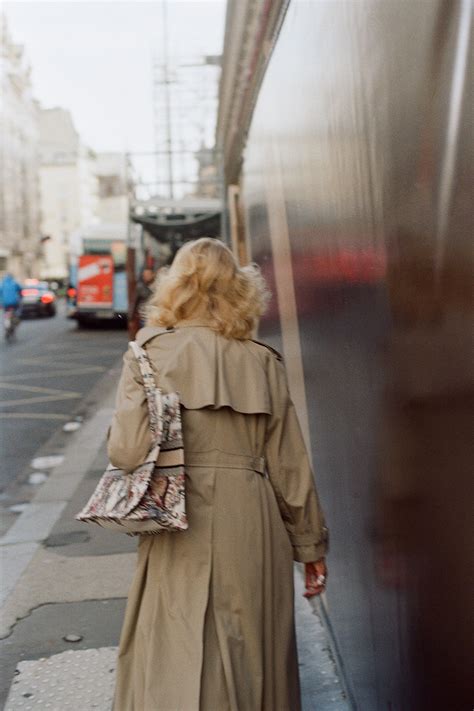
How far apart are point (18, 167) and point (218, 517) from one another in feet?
254

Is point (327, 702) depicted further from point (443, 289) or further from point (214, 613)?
point (443, 289)

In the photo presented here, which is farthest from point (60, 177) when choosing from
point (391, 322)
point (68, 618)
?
point (391, 322)

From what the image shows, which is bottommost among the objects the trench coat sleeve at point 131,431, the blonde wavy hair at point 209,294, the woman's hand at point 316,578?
the woman's hand at point 316,578

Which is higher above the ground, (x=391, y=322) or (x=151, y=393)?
(x=391, y=322)

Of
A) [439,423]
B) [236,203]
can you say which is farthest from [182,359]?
[236,203]

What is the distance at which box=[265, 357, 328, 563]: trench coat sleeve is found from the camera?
273 cm

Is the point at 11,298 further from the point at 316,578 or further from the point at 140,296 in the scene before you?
the point at 316,578

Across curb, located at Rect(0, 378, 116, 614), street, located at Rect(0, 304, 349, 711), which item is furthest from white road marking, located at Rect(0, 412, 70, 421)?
curb, located at Rect(0, 378, 116, 614)

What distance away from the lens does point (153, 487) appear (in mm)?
2521

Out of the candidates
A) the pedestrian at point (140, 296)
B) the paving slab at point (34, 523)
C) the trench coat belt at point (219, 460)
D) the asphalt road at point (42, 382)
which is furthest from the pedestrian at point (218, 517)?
the pedestrian at point (140, 296)

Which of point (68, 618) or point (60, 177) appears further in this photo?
point (60, 177)

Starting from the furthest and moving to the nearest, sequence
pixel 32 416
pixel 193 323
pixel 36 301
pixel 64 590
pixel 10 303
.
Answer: pixel 36 301 → pixel 10 303 → pixel 32 416 → pixel 64 590 → pixel 193 323

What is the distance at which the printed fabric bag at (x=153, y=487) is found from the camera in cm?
248

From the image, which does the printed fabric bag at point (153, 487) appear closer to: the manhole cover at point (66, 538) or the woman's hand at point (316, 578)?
the woman's hand at point (316, 578)
